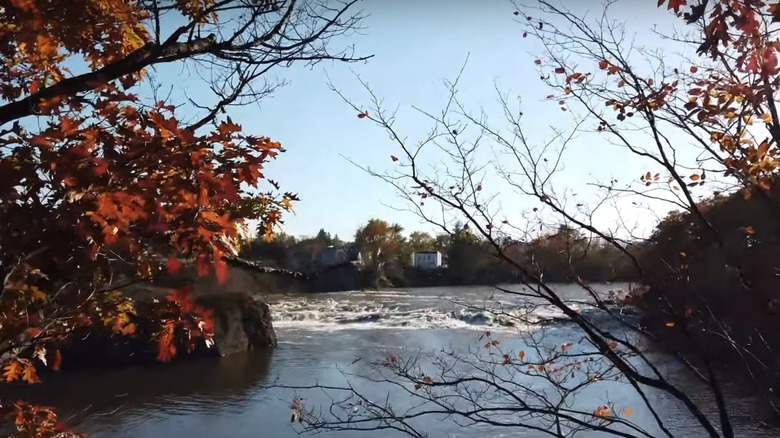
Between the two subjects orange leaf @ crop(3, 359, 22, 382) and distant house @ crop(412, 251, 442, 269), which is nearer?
orange leaf @ crop(3, 359, 22, 382)

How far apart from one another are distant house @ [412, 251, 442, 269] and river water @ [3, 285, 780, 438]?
13.0m

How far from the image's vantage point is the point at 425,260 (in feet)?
94.7

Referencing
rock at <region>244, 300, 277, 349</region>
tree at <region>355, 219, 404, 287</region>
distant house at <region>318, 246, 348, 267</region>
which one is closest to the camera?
distant house at <region>318, 246, 348, 267</region>

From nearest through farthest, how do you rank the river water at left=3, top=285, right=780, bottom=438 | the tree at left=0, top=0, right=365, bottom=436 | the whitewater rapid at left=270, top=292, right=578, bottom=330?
the tree at left=0, top=0, right=365, bottom=436 → the river water at left=3, top=285, right=780, bottom=438 → the whitewater rapid at left=270, top=292, right=578, bottom=330

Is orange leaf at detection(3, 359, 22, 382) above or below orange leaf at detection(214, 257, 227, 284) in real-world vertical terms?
below

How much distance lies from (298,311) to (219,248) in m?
16.0

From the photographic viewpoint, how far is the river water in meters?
6.72

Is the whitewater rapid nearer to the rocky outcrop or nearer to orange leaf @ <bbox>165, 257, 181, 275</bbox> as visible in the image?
the rocky outcrop

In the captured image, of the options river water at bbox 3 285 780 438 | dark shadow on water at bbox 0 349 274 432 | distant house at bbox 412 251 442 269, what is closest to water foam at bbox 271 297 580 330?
river water at bbox 3 285 780 438

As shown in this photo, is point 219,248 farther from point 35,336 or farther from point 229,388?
point 229,388

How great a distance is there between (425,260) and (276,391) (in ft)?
68.0

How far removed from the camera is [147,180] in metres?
1.59

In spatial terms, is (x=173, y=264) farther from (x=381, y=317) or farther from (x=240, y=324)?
(x=381, y=317)

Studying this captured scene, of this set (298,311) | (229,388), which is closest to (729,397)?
(229,388)
